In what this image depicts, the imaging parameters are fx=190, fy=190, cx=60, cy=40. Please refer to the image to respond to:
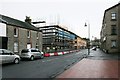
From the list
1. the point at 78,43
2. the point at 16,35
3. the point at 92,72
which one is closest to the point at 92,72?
the point at 92,72

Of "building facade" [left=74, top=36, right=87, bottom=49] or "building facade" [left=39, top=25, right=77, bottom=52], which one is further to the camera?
"building facade" [left=74, top=36, right=87, bottom=49]

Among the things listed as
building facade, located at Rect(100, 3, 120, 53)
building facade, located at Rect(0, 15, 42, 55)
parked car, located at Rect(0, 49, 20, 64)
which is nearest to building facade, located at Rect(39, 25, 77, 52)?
building facade, located at Rect(100, 3, 120, 53)

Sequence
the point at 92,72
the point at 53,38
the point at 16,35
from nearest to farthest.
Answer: the point at 92,72 → the point at 16,35 → the point at 53,38

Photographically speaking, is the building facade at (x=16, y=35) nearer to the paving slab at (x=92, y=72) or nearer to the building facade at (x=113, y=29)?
the paving slab at (x=92, y=72)

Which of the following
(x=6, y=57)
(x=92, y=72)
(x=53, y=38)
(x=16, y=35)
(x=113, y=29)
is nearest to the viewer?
(x=92, y=72)

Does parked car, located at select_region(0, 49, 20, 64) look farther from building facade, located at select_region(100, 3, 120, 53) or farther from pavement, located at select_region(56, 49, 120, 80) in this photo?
building facade, located at select_region(100, 3, 120, 53)

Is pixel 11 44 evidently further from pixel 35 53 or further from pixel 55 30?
pixel 55 30

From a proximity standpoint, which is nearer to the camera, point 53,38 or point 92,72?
point 92,72

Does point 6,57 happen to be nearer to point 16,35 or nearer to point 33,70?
point 33,70

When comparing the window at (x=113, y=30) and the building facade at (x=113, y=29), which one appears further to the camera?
the window at (x=113, y=30)

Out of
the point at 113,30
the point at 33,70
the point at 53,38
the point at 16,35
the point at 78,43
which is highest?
the point at 113,30

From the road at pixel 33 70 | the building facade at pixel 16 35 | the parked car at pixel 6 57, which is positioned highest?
the building facade at pixel 16 35

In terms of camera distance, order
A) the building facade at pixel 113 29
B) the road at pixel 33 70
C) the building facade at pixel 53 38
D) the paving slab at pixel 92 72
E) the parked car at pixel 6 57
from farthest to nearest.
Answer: the building facade at pixel 53 38 < the building facade at pixel 113 29 < the parked car at pixel 6 57 < the road at pixel 33 70 < the paving slab at pixel 92 72

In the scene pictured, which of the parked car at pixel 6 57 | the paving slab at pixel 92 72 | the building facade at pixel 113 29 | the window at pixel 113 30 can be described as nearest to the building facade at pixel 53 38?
the building facade at pixel 113 29
